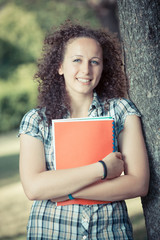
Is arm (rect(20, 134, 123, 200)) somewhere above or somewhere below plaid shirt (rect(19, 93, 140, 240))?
above

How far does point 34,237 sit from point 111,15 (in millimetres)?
9257

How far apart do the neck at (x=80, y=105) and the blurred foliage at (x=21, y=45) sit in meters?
13.2

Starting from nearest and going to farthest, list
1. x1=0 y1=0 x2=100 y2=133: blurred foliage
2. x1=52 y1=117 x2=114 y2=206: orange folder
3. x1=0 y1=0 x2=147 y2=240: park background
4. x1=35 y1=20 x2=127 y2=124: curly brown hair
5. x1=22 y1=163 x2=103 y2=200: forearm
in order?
x1=22 y1=163 x2=103 y2=200: forearm → x1=52 y1=117 x2=114 y2=206: orange folder → x1=35 y1=20 x2=127 y2=124: curly brown hair → x1=0 y1=0 x2=147 y2=240: park background → x1=0 y1=0 x2=100 y2=133: blurred foliage

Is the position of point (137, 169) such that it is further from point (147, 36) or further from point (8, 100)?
point (8, 100)

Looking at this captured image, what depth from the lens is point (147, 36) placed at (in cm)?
224

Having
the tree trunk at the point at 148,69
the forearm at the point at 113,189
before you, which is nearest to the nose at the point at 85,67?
the tree trunk at the point at 148,69

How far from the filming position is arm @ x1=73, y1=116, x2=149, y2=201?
6.66 ft

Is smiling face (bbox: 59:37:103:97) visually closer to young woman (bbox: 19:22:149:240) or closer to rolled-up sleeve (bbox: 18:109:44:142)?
young woman (bbox: 19:22:149:240)

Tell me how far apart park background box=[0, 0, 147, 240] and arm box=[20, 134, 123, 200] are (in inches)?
86.7

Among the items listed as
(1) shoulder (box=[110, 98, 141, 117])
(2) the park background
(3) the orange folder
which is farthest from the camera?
(2) the park background

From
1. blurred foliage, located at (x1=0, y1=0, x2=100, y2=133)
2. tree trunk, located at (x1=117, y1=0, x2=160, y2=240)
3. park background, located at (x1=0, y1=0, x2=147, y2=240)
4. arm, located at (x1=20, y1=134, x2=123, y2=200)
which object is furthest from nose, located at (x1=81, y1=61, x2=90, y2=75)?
blurred foliage, located at (x1=0, y1=0, x2=100, y2=133)

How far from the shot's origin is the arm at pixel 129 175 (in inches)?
80.0

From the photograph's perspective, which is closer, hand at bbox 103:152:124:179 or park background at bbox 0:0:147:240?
hand at bbox 103:152:124:179

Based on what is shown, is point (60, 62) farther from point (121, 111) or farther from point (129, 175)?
point (129, 175)
